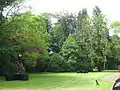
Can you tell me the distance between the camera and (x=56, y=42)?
221 ft

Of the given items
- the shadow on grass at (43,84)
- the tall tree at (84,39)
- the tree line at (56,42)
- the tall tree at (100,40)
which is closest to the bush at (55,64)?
the tree line at (56,42)

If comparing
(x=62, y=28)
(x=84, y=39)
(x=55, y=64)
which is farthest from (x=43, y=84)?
(x=62, y=28)

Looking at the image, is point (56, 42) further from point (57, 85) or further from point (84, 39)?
point (57, 85)

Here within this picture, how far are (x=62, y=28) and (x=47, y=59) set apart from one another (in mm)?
22745

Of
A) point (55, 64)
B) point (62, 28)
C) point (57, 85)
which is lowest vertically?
point (57, 85)

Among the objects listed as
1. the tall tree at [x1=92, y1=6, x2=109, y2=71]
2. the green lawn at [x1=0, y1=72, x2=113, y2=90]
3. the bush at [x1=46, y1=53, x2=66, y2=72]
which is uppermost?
the tall tree at [x1=92, y1=6, x2=109, y2=71]

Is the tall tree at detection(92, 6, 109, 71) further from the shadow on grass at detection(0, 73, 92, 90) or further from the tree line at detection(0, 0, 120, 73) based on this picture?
the shadow on grass at detection(0, 73, 92, 90)

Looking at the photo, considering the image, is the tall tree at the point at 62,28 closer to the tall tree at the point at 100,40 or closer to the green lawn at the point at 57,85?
the tall tree at the point at 100,40

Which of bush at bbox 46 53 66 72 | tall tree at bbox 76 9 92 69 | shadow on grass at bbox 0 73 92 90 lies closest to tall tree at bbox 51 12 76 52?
tall tree at bbox 76 9 92 69

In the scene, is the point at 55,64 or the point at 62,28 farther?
the point at 62,28

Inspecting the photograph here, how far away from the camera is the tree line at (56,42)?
37281 mm

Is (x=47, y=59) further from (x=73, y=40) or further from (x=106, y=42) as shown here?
(x=106, y=42)

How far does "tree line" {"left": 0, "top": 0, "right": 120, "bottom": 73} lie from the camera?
3728 cm

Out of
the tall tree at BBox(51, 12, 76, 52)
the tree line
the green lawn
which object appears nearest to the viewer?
the green lawn
